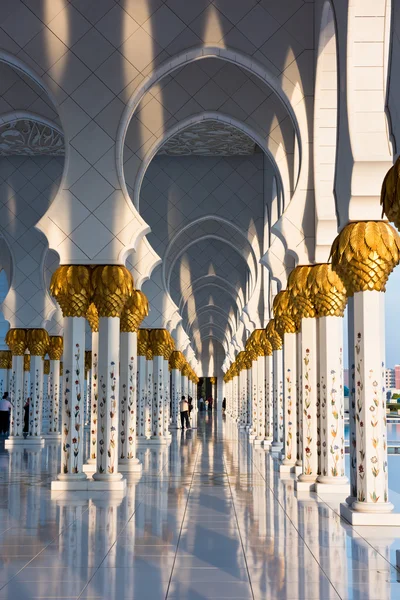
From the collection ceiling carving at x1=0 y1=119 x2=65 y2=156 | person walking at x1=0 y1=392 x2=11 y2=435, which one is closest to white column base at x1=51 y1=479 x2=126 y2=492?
ceiling carving at x1=0 y1=119 x2=65 y2=156

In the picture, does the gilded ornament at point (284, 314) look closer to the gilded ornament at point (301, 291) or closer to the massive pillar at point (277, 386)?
the gilded ornament at point (301, 291)

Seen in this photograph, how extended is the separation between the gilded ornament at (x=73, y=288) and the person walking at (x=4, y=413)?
30.2 ft

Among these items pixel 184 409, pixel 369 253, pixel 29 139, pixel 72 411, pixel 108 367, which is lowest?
pixel 184 409

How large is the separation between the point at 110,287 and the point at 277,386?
536 cm

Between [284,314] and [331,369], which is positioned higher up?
[284,314]

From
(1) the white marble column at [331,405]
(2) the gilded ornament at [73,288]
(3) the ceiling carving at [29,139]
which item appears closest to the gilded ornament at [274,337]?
(1) the white marble column at [331,405]

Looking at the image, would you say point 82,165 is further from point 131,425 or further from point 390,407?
point 390,407

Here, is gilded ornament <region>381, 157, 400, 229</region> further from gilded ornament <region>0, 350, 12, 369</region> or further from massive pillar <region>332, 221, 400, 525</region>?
gilded ornament <region>0, 350, 12, 369</region>

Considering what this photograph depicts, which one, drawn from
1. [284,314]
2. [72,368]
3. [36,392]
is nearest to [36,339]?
[36,392]

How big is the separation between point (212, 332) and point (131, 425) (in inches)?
1062

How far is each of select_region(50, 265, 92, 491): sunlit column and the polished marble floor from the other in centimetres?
32

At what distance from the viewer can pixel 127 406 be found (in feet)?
29.7

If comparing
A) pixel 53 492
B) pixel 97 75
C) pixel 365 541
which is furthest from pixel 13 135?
pixel 365 541

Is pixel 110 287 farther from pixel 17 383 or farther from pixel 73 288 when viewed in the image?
pixel 17 383
